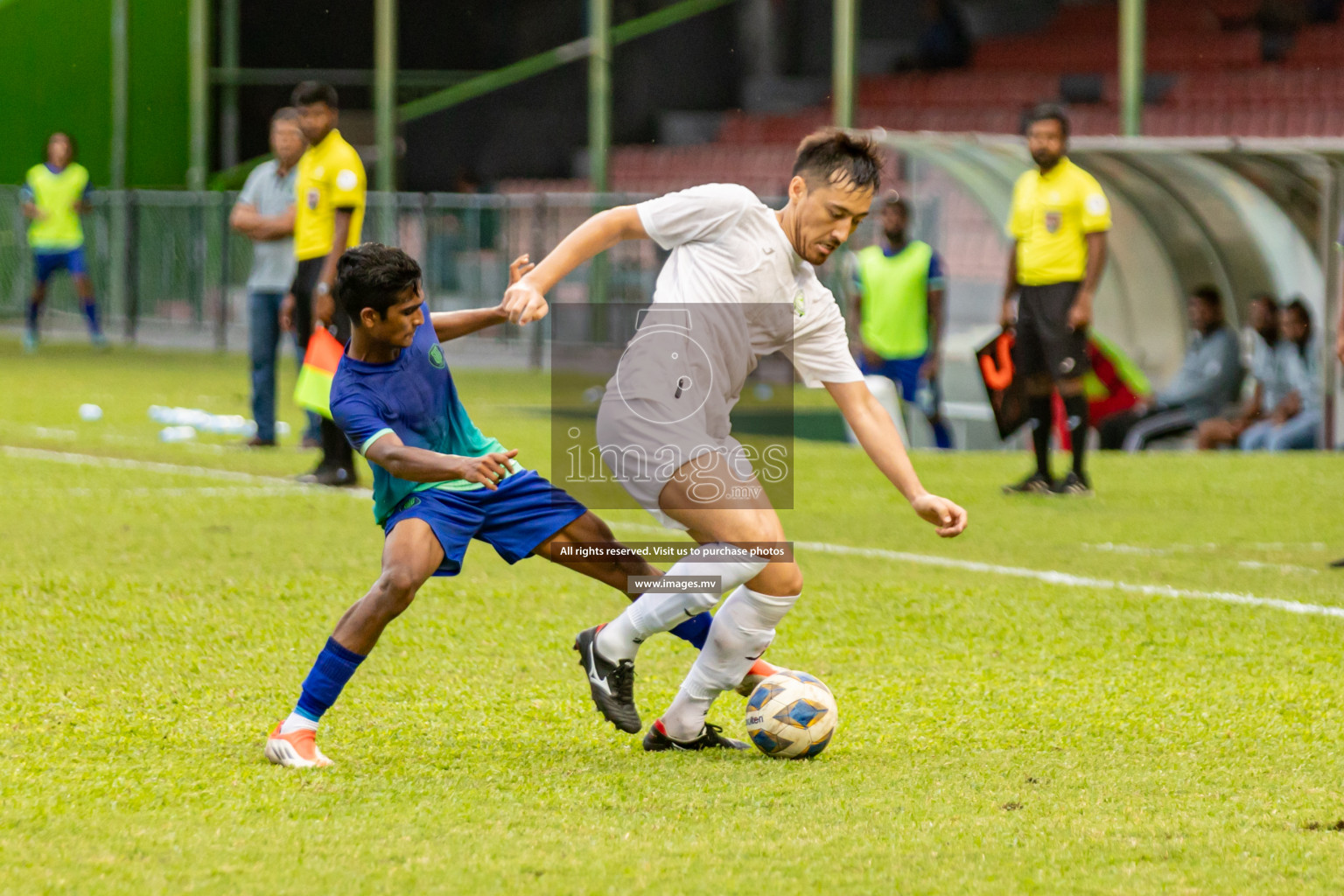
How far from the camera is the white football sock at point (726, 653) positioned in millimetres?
4559

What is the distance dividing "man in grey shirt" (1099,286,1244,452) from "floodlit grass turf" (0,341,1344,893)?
4822 mm

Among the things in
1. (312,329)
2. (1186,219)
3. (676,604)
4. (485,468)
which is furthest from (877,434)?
(1186,219)

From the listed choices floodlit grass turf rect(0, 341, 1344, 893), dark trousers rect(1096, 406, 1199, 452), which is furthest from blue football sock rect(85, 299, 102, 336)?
floodlit grass turf rect(0, 341, 1344, 893)

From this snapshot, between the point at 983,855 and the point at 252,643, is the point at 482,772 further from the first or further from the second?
the point at 252,643

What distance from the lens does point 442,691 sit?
17.6ft

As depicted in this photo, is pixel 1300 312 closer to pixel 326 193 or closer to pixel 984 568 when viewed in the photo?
pixel 984 568

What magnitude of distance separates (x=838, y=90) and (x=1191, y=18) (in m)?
8.35

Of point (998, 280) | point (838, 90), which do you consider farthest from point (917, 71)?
point (998, 280)

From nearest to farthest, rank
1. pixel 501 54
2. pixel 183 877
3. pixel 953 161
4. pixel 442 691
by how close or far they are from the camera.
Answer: pixel 183 877, pixel 442 691, pixel 953 161, pixel 501 54

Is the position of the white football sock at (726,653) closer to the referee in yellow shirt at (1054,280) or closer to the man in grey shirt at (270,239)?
the referee in yellow shirt at (1054,280)

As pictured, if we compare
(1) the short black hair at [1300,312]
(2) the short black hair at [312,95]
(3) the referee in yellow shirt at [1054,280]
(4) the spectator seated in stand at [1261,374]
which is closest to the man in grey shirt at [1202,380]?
(4) the spectator seated in stand at [1261,374]

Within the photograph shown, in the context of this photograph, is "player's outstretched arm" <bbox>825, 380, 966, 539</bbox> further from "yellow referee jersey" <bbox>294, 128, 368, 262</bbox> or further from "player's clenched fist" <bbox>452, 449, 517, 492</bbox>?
"yellow referee jersey" <bbox>294, 128, 368, 262</bbox>

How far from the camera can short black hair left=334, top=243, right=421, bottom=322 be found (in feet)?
14.5

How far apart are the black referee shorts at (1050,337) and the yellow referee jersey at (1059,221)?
0.07 meters
